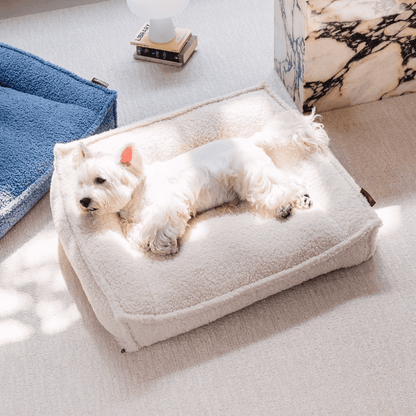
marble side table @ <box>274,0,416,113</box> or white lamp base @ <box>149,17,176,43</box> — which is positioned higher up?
marble side table @ <box>274,0,416,113</box>

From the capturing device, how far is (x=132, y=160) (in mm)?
1473

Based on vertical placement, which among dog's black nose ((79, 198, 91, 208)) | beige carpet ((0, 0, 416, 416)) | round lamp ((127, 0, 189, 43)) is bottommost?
beige carpet ((0, 0, 416, 416))

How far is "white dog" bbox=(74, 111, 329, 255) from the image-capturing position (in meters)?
1.43

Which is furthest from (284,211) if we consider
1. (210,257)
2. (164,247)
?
(164,247)

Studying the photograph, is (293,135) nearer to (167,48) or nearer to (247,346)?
(247,346)

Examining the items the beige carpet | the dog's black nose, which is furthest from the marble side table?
the dog's black nose

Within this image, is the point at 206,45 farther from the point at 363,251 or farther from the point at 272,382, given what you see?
the point at 272,382

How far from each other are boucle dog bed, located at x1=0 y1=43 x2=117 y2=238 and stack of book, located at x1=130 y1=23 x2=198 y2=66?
0.58 metres

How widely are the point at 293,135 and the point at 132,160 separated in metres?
0.63

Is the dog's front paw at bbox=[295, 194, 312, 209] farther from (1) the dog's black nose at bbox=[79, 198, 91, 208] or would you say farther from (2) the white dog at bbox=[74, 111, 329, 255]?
(1) the dog's black nose at bbox=[79, 198, 91, 208]

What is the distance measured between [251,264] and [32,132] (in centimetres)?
112

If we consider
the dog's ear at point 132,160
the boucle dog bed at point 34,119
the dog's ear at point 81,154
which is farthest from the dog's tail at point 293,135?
the boucle dog bed at point 34,119

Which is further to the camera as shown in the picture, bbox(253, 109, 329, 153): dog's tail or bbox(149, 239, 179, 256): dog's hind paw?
bbox(253, 109, 329, 153): dog's tail

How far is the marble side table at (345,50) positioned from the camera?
71.9 inches
